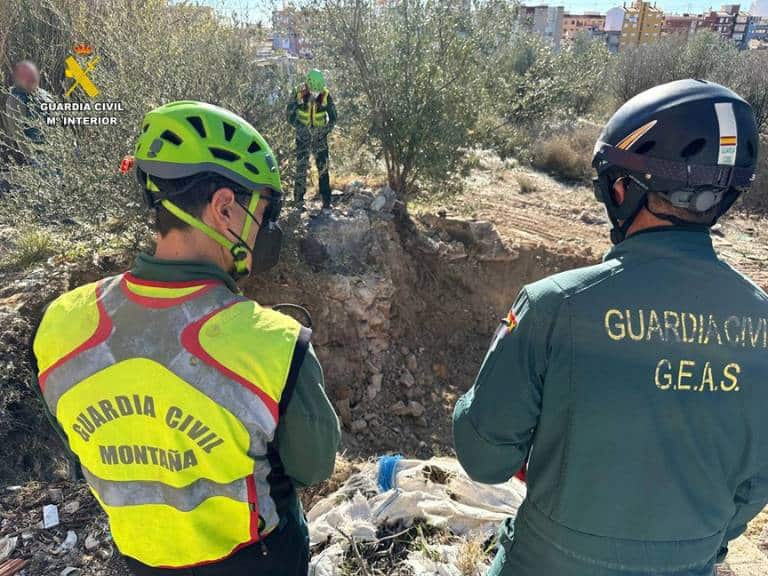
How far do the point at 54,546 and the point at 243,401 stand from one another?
252 centimetres

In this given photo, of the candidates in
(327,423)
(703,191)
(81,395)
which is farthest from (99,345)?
(703,191)

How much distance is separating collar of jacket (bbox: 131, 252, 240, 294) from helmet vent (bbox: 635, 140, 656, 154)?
1099 millimetres

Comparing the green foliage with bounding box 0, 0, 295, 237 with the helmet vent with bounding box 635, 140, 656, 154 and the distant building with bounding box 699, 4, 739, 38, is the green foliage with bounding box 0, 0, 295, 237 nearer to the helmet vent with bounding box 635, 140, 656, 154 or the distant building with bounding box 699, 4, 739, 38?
the helmet vent with bounding box 635, 140, 656, 154

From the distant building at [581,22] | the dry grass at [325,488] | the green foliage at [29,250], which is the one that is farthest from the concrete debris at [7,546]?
the distant building at [581,22]

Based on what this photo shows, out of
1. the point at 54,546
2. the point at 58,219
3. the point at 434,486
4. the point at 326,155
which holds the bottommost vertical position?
the point at 54,546

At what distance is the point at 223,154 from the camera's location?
145cm

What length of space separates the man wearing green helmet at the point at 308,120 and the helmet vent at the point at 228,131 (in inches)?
196

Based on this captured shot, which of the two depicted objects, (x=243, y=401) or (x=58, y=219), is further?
(x=58, y=219)

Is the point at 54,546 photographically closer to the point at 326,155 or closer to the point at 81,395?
the point at 81,395

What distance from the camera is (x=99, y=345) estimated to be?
1.29 m

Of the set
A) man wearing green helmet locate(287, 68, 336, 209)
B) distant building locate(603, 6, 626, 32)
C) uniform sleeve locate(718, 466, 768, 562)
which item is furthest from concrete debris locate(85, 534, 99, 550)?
distant building locate(603, 6, 626, 32)

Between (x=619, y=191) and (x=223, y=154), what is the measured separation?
1045 millimetres

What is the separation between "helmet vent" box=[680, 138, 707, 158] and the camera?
4.33 feet

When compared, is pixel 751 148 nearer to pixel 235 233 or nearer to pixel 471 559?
pixel 235 233
